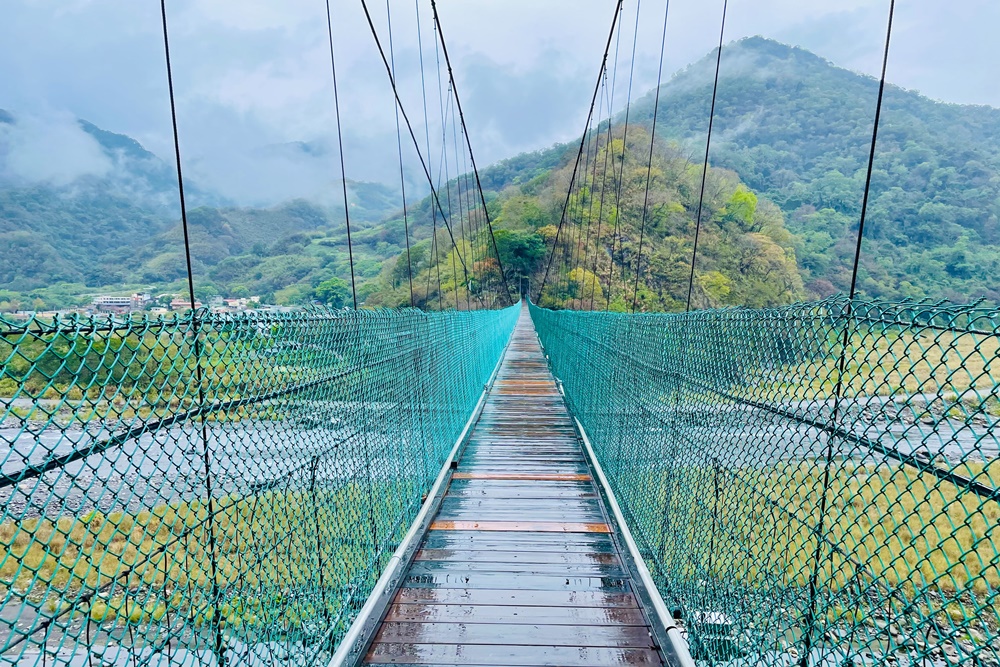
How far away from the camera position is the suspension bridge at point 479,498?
960 millimetres

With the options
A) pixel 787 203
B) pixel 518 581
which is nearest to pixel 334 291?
pixel 518 581

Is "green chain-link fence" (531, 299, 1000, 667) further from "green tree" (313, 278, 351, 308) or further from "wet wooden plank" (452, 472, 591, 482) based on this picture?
"green tree" (313, 278, 351, 308)

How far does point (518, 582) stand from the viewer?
7.84ft

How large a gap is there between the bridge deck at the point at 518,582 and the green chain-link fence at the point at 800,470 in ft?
0.72

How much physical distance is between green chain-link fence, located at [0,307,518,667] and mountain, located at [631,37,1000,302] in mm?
1351

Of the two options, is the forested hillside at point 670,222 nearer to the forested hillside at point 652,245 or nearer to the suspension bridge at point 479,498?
the forested hillside at point 652,245

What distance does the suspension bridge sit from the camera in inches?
37.8

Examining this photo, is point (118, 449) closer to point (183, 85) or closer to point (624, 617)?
point (624, 617)

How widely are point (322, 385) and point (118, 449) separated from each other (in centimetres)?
78

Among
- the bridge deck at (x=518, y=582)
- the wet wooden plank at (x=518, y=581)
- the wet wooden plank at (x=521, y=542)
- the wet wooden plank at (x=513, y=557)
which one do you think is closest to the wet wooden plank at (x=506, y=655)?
the bridge deck at (x=518, y=582)

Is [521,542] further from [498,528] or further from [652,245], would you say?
[652,245]

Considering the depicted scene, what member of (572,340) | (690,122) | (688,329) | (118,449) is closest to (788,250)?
(690,122)

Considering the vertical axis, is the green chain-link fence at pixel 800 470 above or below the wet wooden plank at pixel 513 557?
above

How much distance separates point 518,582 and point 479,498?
Result: 1.03m
